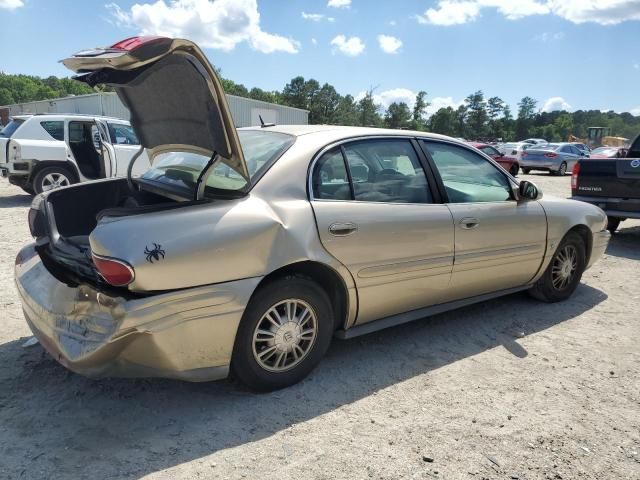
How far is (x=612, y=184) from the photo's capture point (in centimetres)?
736

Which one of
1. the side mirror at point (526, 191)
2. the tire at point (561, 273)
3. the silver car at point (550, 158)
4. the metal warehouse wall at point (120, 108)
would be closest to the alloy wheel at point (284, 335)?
the side mirror at point (526, 191)

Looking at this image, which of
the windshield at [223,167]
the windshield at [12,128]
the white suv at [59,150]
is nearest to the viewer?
the windshield at [223,167]

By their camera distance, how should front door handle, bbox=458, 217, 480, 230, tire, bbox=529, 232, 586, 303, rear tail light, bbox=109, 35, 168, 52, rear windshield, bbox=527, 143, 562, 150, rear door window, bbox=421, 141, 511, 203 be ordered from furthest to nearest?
rear windshield, bbox=527, 143, 562, 150
tire, bbox=529, 232, 586, 303
rear door window, bbox=421, 141, 511, 203
front door handle, bbox=458, 217, 480, 230
rear tail light, bbox=109, 35, 168, 52

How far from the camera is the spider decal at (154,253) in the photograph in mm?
2410

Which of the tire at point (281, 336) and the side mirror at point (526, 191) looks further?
the side mirror at point (526, 191)

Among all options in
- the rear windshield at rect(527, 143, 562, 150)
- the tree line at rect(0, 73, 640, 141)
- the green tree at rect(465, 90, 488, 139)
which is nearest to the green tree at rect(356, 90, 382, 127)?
the tree line at rect(0, 73, 640, 141)

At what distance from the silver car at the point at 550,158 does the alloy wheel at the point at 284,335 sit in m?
22.2

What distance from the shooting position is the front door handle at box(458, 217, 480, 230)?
146 inches

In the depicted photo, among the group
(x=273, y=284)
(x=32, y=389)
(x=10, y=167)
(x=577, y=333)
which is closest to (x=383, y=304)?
(x=273, y=284)

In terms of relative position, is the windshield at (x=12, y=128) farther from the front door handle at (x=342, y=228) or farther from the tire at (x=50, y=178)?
the front door handle at (x=342, y=228)

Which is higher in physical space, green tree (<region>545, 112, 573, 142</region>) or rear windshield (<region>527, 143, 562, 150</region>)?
green tree (<region>545, 112, 573, 142</region>)

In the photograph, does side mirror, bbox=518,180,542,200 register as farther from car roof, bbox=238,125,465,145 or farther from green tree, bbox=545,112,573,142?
green tree, bbox=545,112,573,142

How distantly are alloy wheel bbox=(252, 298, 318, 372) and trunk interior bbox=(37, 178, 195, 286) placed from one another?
2.73ft

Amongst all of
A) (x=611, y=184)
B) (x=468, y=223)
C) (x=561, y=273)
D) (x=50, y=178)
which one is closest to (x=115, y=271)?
(x=468, y=223)
